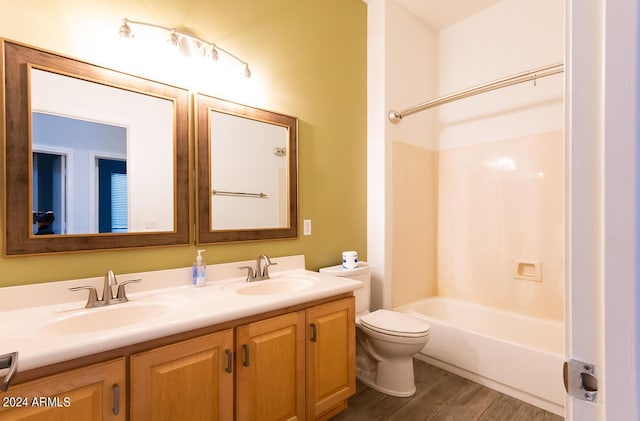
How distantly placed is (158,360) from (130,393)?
0.12 metres

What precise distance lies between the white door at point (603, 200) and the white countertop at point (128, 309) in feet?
3.71

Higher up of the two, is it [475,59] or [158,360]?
[475,59]

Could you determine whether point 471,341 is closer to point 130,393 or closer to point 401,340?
point 401,340

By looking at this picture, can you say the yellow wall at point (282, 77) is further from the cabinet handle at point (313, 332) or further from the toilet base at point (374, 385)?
the toilet base at point (374, 385)

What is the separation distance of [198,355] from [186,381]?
3.7 inches

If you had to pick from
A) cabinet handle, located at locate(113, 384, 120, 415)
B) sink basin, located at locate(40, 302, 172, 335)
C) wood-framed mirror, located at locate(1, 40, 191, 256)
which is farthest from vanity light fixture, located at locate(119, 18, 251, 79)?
cabinet handle, located at locate(113, 384, 120, 415)

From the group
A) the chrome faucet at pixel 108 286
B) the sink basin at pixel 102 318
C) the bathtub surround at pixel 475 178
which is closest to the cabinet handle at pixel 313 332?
the sink basin at pixel 102 318

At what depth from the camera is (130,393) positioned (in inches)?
41.1

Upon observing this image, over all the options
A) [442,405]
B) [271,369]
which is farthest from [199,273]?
[442,405]

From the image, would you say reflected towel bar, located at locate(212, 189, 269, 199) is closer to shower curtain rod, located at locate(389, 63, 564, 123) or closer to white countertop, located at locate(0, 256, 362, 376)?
white countertop, located at locate(0, 256, 362, 376)

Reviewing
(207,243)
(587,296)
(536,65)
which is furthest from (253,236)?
(536,65)

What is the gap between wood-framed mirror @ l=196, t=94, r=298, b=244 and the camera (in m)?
1.70

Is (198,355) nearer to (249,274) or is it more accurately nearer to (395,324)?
Result: (249,274)

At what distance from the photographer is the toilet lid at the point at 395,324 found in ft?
6.27
